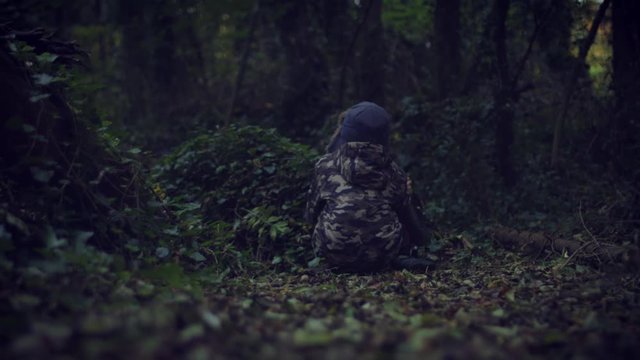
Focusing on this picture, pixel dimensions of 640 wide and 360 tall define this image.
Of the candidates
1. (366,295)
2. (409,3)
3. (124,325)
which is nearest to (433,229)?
(366,295)

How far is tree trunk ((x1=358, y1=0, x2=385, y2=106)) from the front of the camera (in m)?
9.74

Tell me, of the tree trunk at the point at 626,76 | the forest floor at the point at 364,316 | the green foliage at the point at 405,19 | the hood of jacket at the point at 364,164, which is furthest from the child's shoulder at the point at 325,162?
the green foliage at the point at 405,19

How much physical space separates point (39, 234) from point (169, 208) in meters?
1.54

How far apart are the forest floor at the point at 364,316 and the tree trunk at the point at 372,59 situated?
14.7 feet

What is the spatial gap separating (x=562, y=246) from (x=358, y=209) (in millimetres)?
1954

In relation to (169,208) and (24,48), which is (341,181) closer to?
(169,208)

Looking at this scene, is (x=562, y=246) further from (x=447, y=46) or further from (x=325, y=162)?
(x=447, y=46)

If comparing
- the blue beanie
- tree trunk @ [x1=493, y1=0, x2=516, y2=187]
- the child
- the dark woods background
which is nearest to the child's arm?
the child

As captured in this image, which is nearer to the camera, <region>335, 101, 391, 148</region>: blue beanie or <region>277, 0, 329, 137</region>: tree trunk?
<region>335, 101, 391, 148</region>: blue beanie

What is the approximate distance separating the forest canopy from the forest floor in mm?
19

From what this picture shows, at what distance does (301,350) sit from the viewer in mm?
2512

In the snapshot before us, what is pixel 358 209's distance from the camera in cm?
564

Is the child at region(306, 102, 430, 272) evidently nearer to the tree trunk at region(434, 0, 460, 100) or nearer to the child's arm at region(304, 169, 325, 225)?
the child's arm at region(304, 169, 325, 225)

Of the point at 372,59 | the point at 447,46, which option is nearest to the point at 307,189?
the point at 447,46
